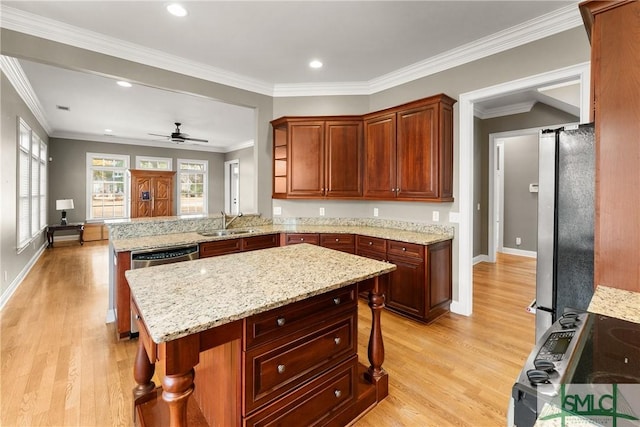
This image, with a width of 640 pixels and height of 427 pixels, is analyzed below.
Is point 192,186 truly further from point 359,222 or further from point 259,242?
point 359,222

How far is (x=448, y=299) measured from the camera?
3.39 m

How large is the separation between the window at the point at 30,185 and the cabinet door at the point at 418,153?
542 cm

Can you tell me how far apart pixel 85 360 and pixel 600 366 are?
3.20 m

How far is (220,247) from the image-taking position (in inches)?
131

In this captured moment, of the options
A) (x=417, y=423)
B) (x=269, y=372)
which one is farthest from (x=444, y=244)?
(x=269, y=372)

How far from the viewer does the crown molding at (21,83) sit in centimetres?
354

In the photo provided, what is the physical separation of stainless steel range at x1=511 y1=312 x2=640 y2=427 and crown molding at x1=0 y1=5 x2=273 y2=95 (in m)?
4.02

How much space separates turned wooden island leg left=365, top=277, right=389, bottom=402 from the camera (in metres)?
1.88

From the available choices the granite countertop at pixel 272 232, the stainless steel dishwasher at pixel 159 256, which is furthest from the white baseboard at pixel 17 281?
the stainless steel dishwasher at pixel 159 256

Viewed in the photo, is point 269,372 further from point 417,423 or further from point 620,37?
point 620,37

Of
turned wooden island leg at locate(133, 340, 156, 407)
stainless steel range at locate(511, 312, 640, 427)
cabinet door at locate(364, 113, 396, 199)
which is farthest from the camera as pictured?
cabinet door at locate(364, 113, 396, 199)

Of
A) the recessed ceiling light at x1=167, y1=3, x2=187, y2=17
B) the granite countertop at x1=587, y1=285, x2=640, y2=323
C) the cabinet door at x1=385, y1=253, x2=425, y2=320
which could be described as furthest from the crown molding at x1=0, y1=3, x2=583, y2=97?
the granite countertop at x1=587, y1=285, x2=640, y2=323

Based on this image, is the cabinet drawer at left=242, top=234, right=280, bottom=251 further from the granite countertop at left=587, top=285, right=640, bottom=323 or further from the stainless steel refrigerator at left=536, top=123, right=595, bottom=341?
the granite countertop at left=587, top=285, right=640, bottom=323

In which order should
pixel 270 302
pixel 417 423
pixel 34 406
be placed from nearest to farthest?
pixel 270 302
pixel 417 423
pixel 34 406
